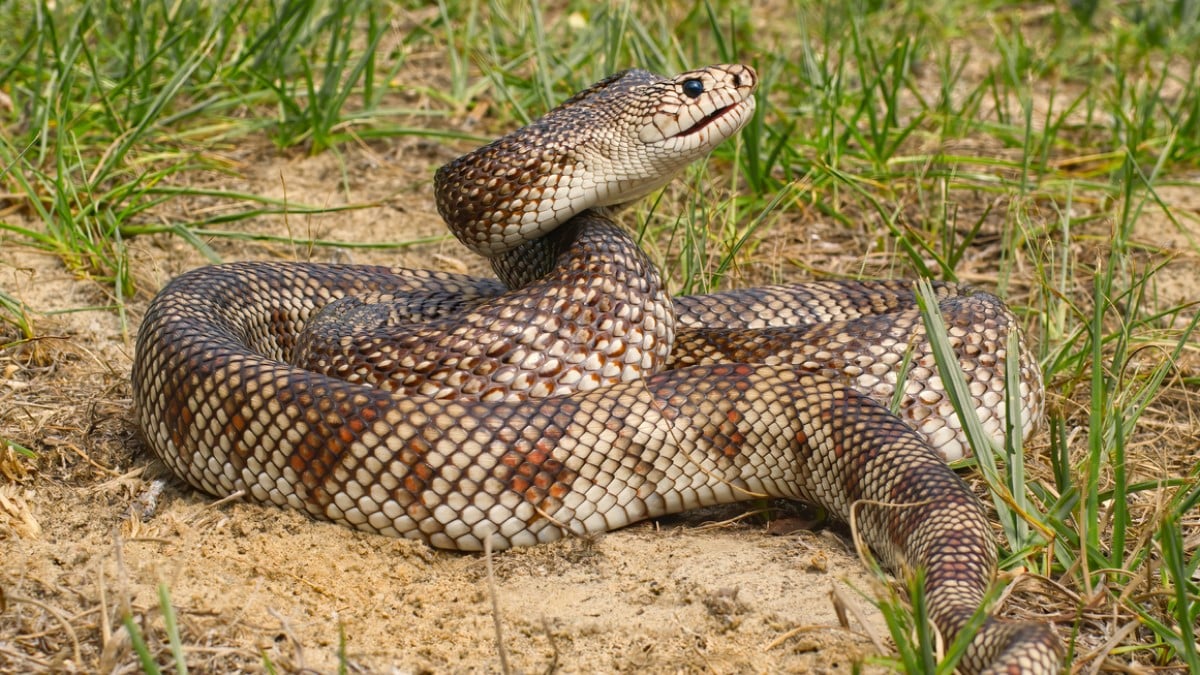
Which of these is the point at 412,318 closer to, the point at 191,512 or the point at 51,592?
the point at 191,512

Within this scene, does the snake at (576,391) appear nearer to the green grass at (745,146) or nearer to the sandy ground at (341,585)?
the sandy ground at (341,585)

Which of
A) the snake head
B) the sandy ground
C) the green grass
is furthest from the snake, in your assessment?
the green grass

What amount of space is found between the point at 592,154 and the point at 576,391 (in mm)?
884

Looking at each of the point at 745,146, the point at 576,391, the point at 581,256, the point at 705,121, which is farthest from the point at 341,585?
the point at 745,146

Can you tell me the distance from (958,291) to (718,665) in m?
2.56

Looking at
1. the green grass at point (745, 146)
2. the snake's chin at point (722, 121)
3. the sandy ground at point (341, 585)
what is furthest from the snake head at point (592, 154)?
the sandy ground at point (341, 585)

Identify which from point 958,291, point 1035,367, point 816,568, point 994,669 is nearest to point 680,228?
point 958,291

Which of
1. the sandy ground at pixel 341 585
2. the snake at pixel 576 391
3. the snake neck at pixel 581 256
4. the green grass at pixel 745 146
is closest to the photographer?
the sandy ground at pixel 341 585

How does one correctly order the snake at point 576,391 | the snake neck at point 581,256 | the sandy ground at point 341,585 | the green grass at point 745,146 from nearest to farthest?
1. the sandy ground at point 341,585
2. the snake at point 576,391
3. the snake neck at point 581,256
4. the green grass at point 745,146

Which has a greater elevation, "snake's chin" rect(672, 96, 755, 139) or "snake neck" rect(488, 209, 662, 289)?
"snake's chin" rect(672, 96, 755, 139)

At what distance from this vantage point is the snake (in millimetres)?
4094

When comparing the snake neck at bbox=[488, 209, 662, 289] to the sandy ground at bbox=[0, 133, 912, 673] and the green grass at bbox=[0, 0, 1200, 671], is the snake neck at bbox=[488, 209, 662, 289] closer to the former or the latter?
the green grass at bbox=[0, 0, 1200, 671]

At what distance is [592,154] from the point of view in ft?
15.4

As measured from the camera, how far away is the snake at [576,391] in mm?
4094
